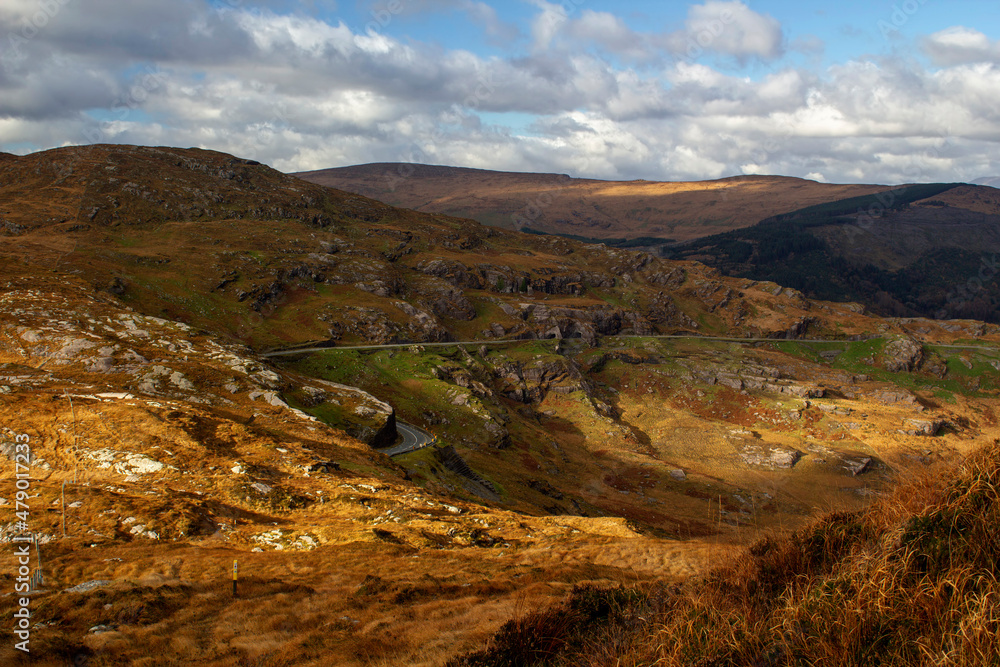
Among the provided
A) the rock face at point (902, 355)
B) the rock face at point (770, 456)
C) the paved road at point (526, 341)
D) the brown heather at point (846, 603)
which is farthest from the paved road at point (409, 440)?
the rock face at point (902, 355)

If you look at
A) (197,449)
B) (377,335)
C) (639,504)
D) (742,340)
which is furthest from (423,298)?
(197,449)

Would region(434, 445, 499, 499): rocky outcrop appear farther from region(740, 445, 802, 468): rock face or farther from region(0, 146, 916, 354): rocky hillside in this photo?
region(740, 445, 802, 468): rock face

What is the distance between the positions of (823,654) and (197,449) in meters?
36.0

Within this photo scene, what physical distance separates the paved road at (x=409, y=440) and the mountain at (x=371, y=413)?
66.3 inches

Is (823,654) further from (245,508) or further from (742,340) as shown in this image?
(742,340)

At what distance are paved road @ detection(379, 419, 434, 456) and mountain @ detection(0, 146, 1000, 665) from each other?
1.68m

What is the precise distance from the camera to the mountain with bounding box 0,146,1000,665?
58.2ft

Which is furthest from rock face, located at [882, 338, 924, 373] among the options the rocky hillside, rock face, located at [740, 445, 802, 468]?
rock face, located at [740, 445, 802, 468]

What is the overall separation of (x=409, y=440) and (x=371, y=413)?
18.8 ft

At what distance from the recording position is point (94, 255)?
102 meters

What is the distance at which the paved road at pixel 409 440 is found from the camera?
54.8 m

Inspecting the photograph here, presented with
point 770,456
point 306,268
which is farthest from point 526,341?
point 770,456

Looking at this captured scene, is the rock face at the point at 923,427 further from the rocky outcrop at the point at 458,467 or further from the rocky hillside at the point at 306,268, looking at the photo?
the rocky outcrop at the point at 458,467

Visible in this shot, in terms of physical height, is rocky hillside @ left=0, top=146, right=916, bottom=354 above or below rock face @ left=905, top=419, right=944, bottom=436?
above
